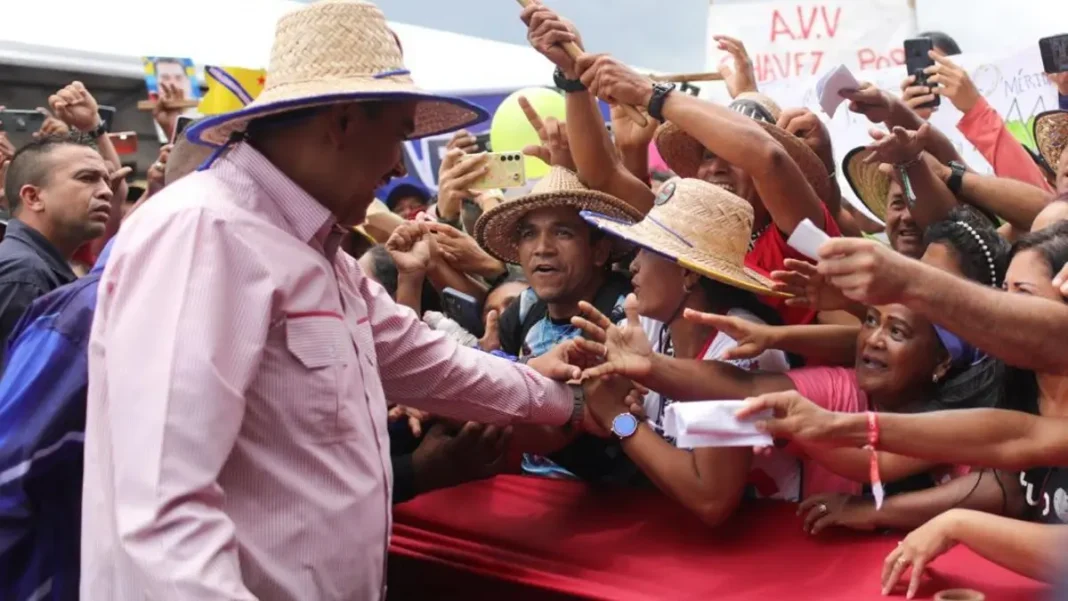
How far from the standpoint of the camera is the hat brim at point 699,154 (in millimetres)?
3451

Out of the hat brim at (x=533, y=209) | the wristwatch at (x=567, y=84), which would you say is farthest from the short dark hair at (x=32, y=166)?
the wristwatch at (x=567, y=84)

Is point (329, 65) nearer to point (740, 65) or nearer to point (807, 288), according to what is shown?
point (807, 288)

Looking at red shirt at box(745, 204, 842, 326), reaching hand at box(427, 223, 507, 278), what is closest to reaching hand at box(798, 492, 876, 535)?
red shirt at box(745, 204, 842, 326)

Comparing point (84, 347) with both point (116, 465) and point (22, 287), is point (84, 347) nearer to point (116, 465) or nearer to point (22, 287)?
point (116, 465)

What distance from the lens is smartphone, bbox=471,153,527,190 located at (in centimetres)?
418

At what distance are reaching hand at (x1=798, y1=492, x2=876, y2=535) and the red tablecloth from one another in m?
0.04

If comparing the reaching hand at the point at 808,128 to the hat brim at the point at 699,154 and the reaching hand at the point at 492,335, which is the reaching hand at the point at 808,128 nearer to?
the hat brim at the point at 699,154

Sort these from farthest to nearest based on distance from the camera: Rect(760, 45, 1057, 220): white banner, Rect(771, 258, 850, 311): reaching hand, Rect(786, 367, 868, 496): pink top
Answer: Rect(760, 45, 1057, 220): white banner
Rect(786, 367, 868, 496): pink top
Rect(771, 258, 850, 311): reaching hand

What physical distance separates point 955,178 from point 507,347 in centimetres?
155

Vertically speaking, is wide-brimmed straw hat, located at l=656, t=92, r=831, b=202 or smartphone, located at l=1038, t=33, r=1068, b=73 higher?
smartphone, located at l=1038, t=33, r=1068, b=73

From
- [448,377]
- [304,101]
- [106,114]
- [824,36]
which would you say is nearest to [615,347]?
[448,377]

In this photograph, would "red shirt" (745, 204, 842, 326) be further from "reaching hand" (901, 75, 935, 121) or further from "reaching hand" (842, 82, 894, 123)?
"reaching hand" (901, 75, 935, 121)

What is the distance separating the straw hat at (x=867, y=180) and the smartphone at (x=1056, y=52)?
2.25 ft

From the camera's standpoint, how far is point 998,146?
4.38 m
